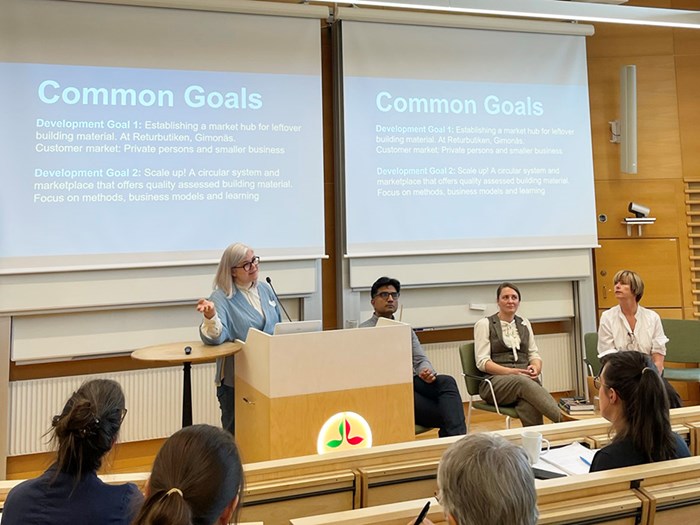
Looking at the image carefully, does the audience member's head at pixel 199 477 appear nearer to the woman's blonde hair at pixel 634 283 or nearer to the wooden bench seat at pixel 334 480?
the wooden bench seat at pixel 334 480

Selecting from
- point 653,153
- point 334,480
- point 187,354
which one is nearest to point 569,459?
point 334,480

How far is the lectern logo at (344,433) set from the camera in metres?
2.37

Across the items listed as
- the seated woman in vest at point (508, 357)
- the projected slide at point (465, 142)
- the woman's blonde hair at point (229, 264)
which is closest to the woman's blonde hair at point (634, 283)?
the seated woman in vest at point (508, 357)

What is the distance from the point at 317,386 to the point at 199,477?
54.2 inches

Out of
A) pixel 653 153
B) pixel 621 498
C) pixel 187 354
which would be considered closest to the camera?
pixel 621 498

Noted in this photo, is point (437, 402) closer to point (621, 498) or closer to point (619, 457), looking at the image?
point (619, 457)

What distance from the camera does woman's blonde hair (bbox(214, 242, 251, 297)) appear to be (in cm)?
285

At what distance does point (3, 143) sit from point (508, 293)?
3499 mm

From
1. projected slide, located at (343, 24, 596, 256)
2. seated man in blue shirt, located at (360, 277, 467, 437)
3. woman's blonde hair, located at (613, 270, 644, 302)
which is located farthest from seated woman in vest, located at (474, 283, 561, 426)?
projected slide, located at (343, 24, 596, 256)

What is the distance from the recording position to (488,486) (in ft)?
3.28

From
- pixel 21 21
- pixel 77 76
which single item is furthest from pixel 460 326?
pixel 21 21

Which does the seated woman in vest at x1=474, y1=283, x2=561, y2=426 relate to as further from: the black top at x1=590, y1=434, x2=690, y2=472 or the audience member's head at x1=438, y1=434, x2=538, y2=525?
the audience member's head at x1=438, y1=434, x2=538, y2=525

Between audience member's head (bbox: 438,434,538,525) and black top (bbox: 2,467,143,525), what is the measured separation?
0.73 meters

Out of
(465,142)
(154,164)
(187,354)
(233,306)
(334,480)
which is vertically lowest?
(334,480)
